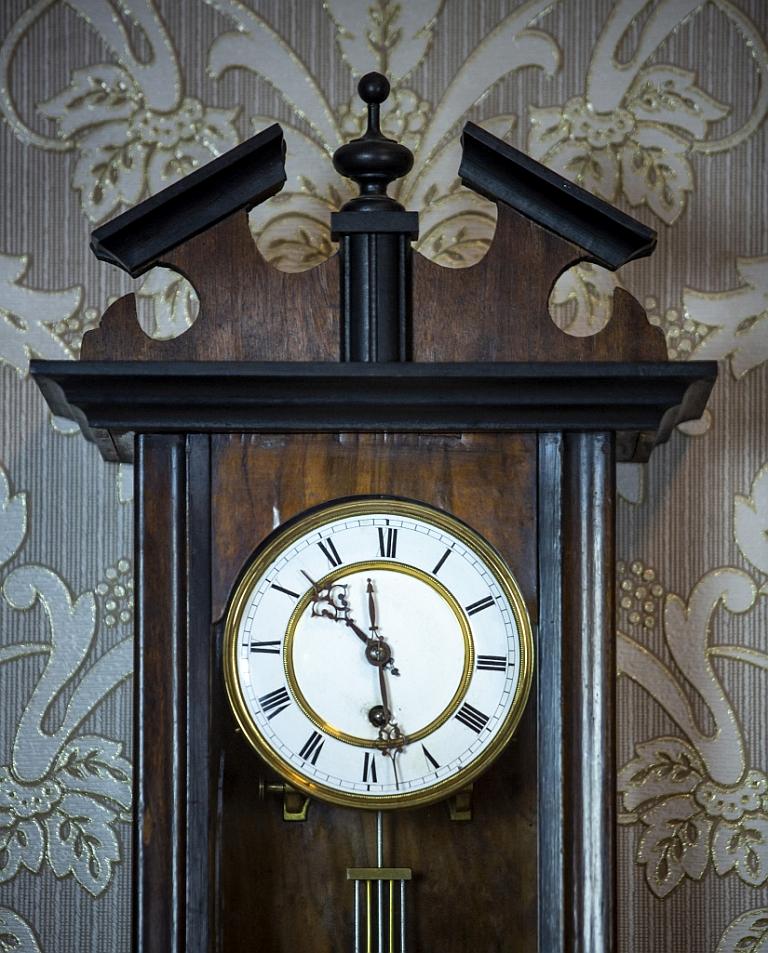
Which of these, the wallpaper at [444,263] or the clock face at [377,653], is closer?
the clock face at [377,653]

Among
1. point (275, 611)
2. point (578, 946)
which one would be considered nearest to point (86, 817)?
point (275, 611)

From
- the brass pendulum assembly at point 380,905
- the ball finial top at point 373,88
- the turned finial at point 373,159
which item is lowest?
the brass pendulum assembly at point 380,905

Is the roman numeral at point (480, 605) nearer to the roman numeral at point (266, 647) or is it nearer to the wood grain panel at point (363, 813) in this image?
the wood grain panel at point (363, 813)

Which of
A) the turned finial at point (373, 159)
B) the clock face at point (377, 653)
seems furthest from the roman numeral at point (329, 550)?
the turned finial at point (373, 159)

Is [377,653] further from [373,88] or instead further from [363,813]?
[373,88]

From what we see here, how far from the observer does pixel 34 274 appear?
120 cm

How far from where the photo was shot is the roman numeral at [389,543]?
0.95 m

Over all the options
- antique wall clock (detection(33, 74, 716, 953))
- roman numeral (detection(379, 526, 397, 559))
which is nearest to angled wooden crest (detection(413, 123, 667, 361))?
antique wall clock (detection(33, 74, 716, 953))

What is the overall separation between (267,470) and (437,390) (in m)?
0.13

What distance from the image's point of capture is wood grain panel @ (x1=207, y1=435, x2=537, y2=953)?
0.94 meters

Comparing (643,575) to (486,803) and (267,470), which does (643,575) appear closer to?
(486,803)

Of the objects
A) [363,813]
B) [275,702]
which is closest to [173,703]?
[275,702]

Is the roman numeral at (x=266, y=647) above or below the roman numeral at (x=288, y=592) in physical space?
below

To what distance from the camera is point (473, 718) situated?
94cm
